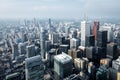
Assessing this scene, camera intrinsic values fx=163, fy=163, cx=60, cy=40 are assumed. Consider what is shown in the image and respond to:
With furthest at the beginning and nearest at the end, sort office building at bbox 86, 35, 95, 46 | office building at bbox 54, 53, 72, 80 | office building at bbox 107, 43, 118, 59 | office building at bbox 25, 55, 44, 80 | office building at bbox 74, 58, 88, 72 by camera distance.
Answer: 1. office building at bbox 86, 35, 95, 46
2. office building at bbox 107, 43, 118, 59
3. office building at bbox 74, 58, 88, 72
4. office building at bbox 54, 53, 72, 80
5. office building at bbox 25, 55, 44, 80

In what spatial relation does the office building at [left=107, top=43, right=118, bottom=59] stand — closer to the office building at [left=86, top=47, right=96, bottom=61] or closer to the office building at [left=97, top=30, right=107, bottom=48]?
the office building at [left=86, top=47, right=96, bottom=61]

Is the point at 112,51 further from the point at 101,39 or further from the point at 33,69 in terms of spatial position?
the point at 33,69

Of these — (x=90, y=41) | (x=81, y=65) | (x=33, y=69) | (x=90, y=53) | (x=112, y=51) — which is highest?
(x=90, y=41)

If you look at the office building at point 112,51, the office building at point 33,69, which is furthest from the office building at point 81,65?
the office building at point 33,69

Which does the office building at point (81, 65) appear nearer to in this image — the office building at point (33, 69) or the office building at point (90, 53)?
the office building at point (90, 53)

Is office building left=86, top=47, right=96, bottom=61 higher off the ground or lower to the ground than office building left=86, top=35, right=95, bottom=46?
lower

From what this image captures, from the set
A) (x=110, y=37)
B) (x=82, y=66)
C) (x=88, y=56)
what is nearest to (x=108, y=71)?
(x=82, y=66)

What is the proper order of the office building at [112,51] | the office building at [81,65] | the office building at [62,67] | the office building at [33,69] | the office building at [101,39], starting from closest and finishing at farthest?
the office building at [33,69] < the office building at [62,67] < the office building at [81,65] < the office building at [112,51] < the office building at [101,39]

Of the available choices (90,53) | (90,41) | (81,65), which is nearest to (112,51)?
(90,53)

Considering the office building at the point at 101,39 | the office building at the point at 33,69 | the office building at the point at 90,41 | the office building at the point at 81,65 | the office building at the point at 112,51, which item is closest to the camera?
the office building at the point at 33,69

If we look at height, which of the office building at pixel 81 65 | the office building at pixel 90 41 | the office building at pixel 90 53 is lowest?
the office building at pixel 81 65

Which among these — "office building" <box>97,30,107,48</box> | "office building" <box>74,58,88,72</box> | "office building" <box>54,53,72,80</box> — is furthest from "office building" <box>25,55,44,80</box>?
"office building" <box>97,30,107,48</box>

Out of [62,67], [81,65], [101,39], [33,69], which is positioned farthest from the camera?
[101,39]
